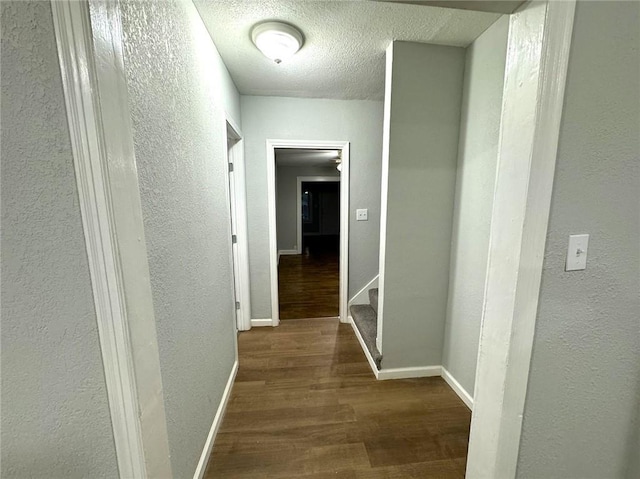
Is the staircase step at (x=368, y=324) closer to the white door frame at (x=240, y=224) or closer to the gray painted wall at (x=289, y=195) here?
the white door frame at (x=240, y=224)

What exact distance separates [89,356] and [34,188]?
364 mm

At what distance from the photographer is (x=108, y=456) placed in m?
0.60

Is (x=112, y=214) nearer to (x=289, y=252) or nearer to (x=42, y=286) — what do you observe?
(x=42, y=286)

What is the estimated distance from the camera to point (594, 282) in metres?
0.81

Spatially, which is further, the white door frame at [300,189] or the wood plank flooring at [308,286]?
the white door frame at [300,189]

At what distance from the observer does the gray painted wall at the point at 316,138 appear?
8.17 feet

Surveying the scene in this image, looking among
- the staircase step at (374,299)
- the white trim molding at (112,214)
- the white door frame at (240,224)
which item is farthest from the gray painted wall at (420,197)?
the white trim molding at (112,214)

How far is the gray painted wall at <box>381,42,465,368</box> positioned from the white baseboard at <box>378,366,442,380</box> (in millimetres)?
38

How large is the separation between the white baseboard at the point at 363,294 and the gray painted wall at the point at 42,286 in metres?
2.45

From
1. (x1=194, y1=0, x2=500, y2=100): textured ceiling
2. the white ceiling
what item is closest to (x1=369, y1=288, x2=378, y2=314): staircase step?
(x1=194, y1=0, x2=500, y2=100): textured ceiling

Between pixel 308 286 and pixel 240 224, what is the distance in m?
1.93

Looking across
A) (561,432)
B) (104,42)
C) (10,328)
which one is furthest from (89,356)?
(561,432)

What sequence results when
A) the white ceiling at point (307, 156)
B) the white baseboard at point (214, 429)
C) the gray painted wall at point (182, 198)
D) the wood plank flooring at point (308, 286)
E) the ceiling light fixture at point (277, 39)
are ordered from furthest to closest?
the white ceiling at point (307, 156), the wood plank flooring at point (308, 286), the ceiling light fixture at point (277, 39), the white baseboard at point (214, 429), the gray painted wall at point (182, 198)

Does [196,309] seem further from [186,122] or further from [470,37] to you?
[470,37]
